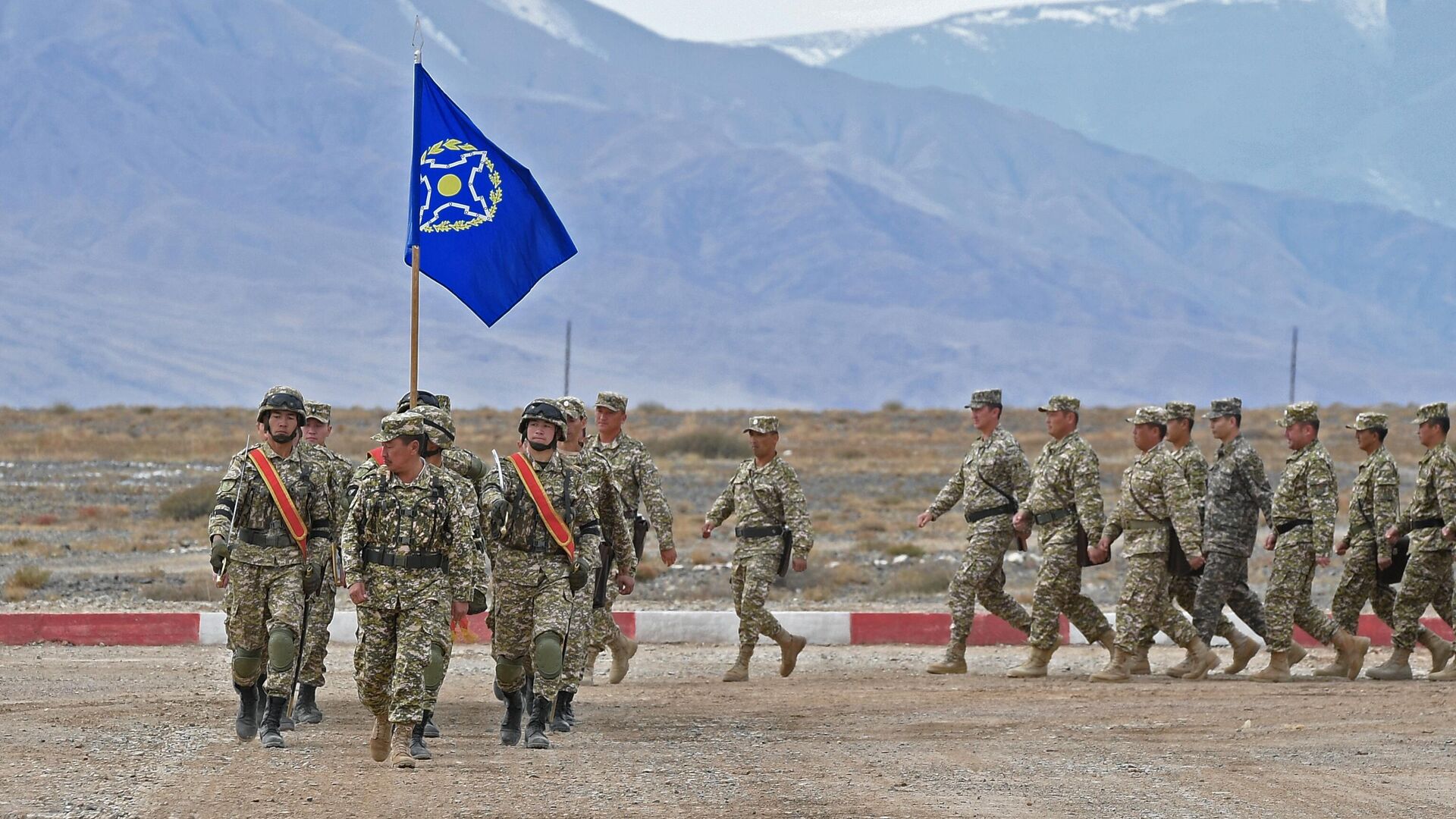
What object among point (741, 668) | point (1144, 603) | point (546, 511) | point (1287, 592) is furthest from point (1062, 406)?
point (546, 511)

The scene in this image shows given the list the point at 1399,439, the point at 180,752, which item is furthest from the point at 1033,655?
the point at 1399,439

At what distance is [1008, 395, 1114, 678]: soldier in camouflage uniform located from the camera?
1380 cm

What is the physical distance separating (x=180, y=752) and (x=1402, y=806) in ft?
19.1

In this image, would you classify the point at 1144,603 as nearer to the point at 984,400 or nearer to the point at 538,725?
the point at 984,400

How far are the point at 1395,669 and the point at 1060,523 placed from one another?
251cm

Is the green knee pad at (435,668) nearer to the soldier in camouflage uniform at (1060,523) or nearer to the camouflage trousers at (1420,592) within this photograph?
the soldier in camouflage uniform at (1060,523)

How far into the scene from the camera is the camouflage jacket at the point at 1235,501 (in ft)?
46.3

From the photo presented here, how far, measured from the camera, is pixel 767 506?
13.9 meters

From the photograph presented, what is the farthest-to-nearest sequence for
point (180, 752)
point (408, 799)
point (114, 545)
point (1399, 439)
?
point (1399, 439) → point (114, 545) → point (180, 752) → point (408, 799)

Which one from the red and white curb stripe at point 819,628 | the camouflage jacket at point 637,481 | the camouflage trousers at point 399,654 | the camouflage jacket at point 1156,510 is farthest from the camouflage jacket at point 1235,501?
the camouflage trousers at point 399,654

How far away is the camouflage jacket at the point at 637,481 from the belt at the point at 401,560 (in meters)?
3.58

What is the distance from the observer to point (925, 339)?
18512 centimetres

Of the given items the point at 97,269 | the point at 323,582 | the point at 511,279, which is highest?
the point at 97,269

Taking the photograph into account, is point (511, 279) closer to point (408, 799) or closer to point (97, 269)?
point (408, 799)
